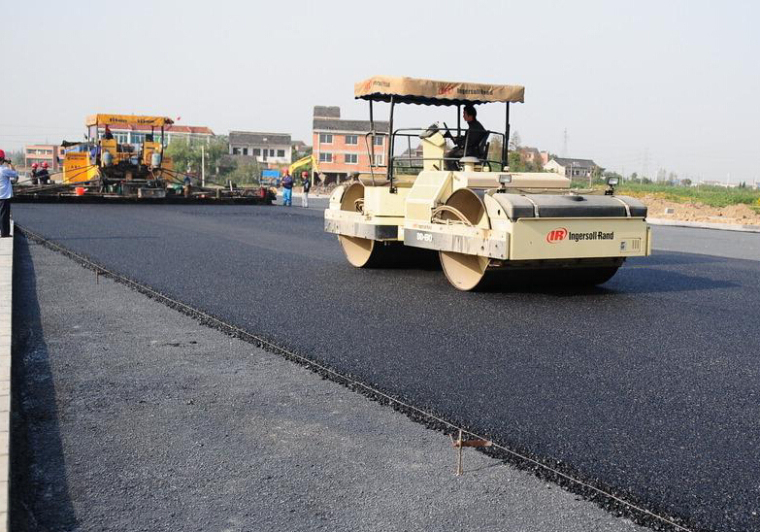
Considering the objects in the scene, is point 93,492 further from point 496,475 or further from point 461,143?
point 461,143

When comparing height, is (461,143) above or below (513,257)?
above

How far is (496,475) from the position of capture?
3.29 meters

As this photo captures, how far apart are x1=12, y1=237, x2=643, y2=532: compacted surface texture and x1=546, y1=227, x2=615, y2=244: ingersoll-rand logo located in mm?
3278

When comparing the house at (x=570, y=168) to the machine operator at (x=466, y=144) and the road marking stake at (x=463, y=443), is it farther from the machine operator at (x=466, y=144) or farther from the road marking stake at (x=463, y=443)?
the road marking stake at (x=463, y=443)

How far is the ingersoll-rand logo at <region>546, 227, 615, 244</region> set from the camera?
750 centimetres

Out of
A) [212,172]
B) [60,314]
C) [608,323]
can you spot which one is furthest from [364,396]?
[212,172]

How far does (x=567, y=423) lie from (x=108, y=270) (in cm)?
674

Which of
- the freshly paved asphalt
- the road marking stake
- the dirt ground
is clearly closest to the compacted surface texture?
the road marking stake

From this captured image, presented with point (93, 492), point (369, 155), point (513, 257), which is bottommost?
point (93, 492)

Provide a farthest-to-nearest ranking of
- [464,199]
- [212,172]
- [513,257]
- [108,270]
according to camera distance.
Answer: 1. [212,172]
2. [108,270]
3. [464,199]
4. [513,257]

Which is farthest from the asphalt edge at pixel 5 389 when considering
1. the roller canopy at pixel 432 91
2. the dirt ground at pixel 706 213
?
the dirt ground at pixel 706 213

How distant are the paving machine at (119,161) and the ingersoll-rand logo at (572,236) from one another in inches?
728

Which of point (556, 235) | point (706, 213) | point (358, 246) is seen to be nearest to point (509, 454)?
point (556, 235)

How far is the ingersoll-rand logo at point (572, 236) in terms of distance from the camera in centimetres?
750
